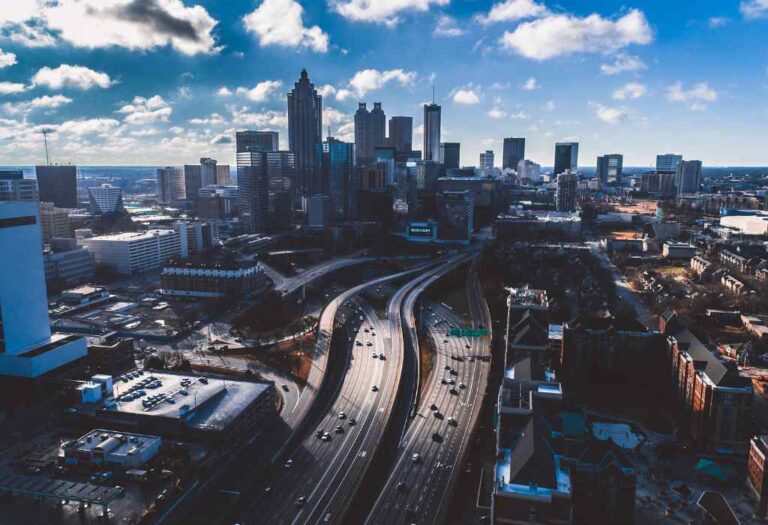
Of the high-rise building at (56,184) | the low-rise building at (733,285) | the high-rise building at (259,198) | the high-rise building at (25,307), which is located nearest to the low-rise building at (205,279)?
the high-rise building at (25,307)


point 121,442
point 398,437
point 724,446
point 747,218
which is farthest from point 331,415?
point 747,218

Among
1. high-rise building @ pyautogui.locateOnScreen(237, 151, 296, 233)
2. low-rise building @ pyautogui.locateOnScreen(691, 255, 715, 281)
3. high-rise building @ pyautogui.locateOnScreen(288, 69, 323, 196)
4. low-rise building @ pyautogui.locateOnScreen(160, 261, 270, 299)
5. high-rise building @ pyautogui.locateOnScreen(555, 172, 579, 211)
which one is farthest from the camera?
high-rise building @ pyautogui.locateOnScreen(288, 69, 323, 196)

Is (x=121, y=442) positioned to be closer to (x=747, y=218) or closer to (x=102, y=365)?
(x=102, y=365)

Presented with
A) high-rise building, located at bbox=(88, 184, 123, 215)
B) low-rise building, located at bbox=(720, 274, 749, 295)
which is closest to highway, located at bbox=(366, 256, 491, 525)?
low-rise building, located at bbox=(720, 274, 749, 295)

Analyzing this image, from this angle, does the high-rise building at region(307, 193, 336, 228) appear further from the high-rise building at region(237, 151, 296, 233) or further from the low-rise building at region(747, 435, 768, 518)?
the low-rise building at region(747, 435, 768, 518)

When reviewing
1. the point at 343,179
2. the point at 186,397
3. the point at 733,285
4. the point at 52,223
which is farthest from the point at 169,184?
the point at 186,397

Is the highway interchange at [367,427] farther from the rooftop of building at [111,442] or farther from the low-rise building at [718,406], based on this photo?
the low-rise building at [718,406]
